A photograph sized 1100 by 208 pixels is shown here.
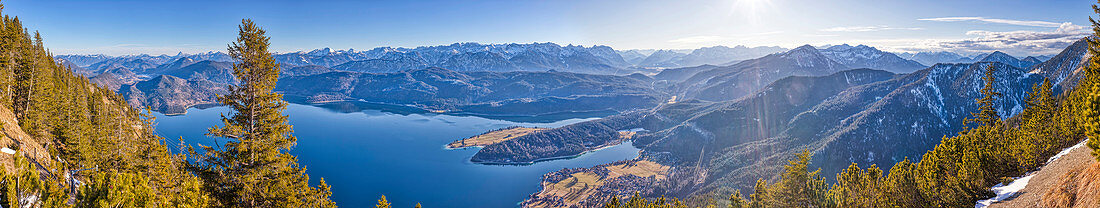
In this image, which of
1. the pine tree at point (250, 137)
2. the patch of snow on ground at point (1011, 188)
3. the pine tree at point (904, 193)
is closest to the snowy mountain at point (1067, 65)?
the patch of snow on ground at point (1011, 188)

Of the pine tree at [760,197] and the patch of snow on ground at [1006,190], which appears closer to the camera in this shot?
the patch of snow on ground at [1006,190]

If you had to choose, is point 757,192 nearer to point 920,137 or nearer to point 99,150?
point 99,150

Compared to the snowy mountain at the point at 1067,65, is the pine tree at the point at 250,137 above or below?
above

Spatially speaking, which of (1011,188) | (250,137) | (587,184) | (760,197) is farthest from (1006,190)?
(587,184)

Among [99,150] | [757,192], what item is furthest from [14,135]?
[757,192]

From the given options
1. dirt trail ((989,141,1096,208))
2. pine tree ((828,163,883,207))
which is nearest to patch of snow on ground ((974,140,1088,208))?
dirt trail ((989,141,1096,208))

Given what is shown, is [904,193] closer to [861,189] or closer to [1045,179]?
[861,189]

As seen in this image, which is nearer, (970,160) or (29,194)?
(29,194)

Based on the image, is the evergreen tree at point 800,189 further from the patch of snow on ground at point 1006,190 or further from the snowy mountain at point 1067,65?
the snowy mountain at point 1067,65
